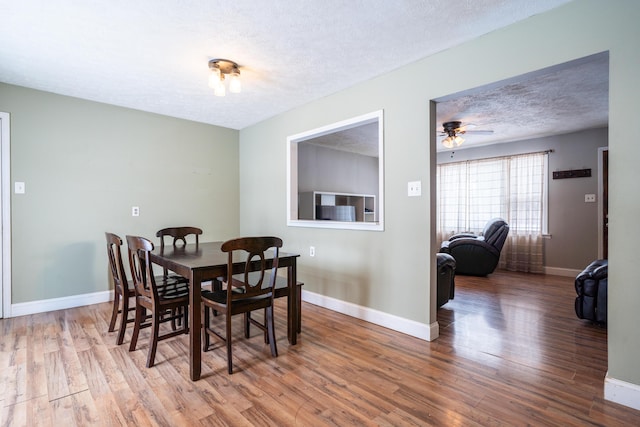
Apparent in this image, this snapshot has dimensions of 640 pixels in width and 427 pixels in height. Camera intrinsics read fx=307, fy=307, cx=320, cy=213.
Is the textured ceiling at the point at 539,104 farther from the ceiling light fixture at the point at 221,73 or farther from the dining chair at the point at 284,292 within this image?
the dining chair at the point at 284,292

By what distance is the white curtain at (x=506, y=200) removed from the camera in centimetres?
543

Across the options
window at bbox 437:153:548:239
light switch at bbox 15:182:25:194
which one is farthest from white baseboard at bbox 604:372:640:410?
light switch at bbox 15:182:25:194

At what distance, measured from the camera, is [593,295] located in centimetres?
289

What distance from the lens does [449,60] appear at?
2469mm

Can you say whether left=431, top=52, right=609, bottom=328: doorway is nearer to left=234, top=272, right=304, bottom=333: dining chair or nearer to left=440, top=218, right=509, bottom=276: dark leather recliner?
left=234, top=272, right=304, bottom=333: dining chair

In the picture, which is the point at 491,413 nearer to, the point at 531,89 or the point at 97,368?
the point at 97,368

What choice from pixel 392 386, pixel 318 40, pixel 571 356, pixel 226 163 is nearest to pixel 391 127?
pixel 318 40

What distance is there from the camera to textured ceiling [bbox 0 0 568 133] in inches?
77.4

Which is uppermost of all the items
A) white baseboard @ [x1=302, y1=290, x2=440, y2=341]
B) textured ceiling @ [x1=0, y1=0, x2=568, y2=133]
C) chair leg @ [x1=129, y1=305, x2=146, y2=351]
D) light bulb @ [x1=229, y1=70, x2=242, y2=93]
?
textured ceiling @ [x1=0, y1=0, x2=568, y2=133]

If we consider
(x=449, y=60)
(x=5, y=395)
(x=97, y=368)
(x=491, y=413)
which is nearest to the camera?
(x=491, y=413)

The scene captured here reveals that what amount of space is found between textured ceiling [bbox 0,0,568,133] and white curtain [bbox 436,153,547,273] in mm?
4100

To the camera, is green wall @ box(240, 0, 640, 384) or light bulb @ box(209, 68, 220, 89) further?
light bulb @ box(209, 68, 220, 89)

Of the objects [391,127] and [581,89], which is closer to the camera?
[391,127]

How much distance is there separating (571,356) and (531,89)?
261cm
